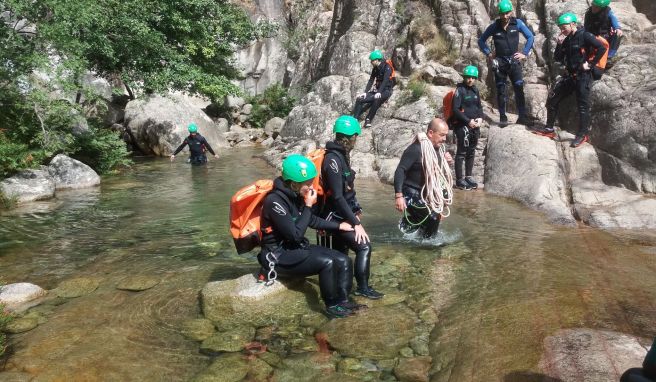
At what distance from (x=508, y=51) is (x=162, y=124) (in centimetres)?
1559

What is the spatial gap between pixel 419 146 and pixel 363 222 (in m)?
3.07

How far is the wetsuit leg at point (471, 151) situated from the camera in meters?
12.2

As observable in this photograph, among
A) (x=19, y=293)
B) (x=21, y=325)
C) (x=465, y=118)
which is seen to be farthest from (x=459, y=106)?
(x=21, y=325)

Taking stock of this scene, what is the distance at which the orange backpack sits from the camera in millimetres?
5836

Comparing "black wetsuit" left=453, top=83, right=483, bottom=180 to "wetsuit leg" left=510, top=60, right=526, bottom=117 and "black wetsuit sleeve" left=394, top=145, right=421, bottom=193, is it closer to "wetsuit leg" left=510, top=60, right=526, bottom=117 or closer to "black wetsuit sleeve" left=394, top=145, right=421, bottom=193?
"wetsuit leg" left=510, top=60, right=526, bottom=117

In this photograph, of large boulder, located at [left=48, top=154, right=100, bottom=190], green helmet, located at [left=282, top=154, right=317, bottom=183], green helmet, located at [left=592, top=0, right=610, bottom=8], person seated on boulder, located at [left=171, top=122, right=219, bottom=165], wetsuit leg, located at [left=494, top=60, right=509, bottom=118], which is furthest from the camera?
person seated on boulder, located at [left=171, top=122, right=219, bottom=165]

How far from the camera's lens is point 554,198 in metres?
10.6

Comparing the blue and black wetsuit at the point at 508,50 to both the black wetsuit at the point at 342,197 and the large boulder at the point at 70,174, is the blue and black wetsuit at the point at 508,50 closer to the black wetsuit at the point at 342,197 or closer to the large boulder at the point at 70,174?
the black wetsuit at the point at 342,197

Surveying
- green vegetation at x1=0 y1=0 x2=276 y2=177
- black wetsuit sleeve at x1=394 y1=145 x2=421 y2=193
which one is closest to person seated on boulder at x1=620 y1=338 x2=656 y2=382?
black wetsuit sleeve at x1=394 y1=145 x2=421 y2=193

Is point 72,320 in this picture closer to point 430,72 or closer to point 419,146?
point 419,146

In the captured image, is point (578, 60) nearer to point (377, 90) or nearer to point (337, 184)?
point (377, 90)

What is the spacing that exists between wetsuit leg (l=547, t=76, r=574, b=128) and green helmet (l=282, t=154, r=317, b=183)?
348 inches

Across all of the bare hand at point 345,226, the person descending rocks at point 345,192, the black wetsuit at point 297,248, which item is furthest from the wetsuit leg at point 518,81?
the black wetsuit at point 297,248

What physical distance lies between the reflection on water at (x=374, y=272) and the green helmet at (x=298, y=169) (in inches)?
83.0
